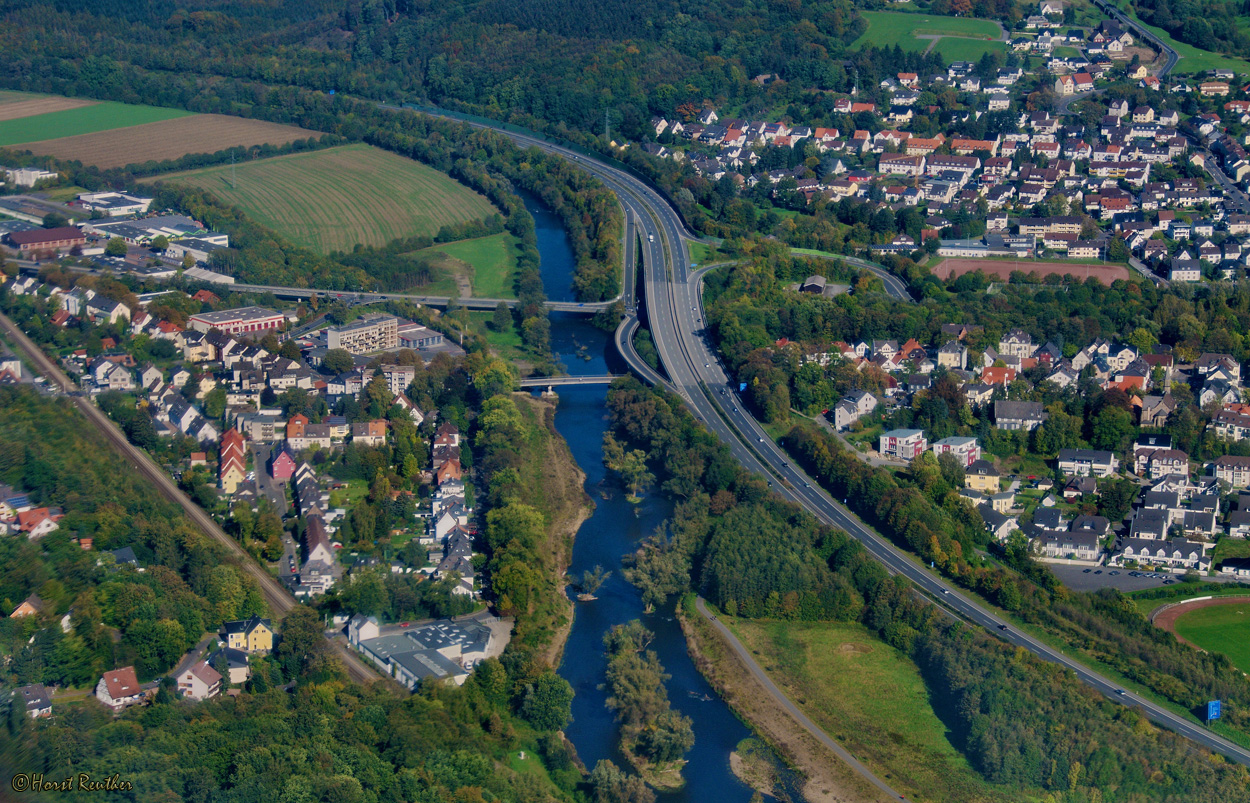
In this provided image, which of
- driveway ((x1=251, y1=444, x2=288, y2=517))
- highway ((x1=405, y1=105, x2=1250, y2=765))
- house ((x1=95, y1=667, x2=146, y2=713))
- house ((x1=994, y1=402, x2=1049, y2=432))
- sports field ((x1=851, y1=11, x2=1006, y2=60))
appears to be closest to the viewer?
house ((x1=95, y1=667, x2=146, y2=713))

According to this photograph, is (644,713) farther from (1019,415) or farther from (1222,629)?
(1019,415)

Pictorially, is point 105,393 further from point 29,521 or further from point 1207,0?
point 1207,0

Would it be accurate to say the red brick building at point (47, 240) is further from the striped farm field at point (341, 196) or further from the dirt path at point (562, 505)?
the dirt path at point (562, 505)

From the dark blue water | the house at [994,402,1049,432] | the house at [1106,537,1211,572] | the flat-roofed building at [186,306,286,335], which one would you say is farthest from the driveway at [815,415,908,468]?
the flat-roofed building at [186,306,286,335]

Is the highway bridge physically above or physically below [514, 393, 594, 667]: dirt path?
above

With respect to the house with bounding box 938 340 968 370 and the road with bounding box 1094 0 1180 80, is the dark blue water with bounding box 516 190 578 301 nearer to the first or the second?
the house with bounding box 938 340 968 370

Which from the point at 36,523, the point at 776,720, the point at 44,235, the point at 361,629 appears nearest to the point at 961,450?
the point at 776,720
